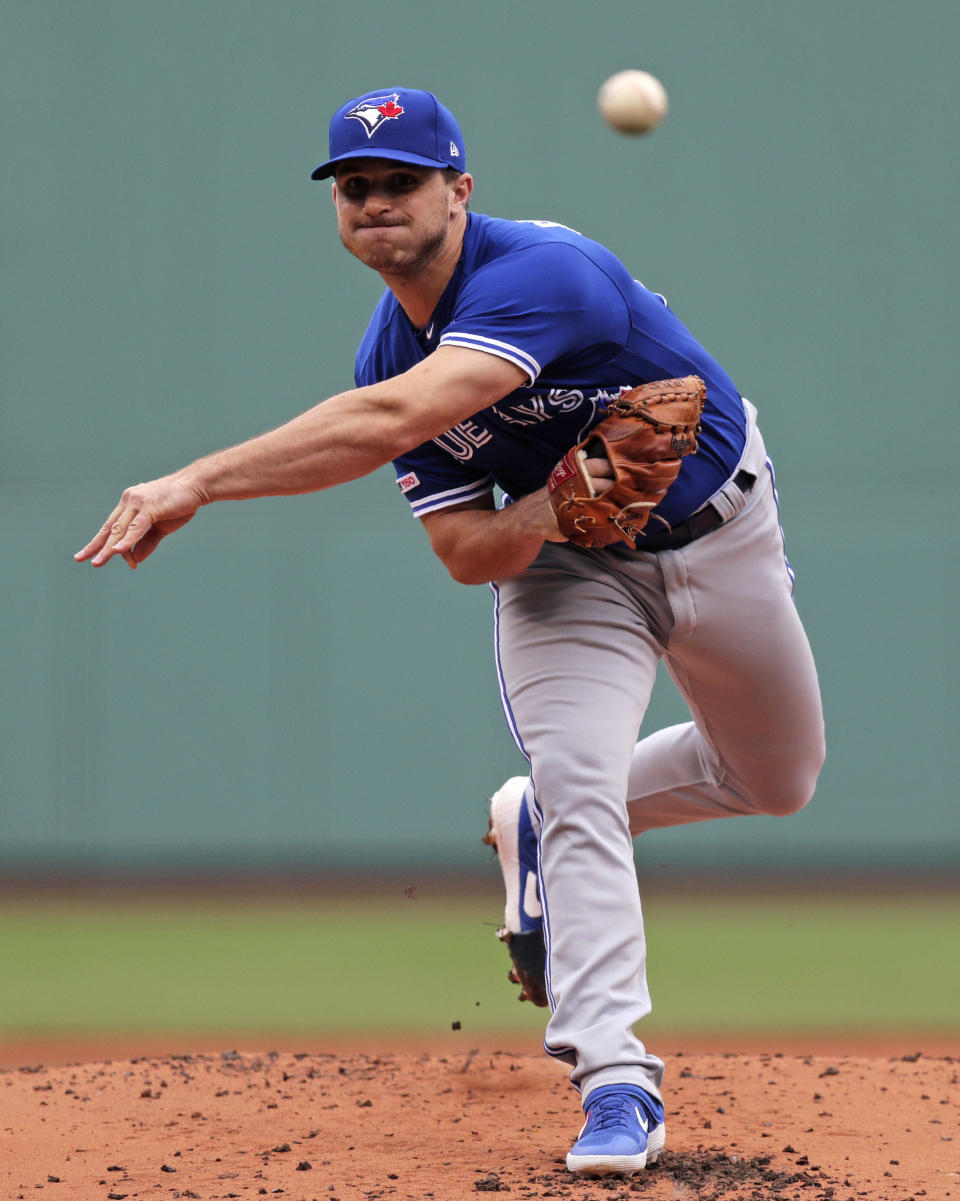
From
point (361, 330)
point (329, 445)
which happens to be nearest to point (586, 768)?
point (329, 445)

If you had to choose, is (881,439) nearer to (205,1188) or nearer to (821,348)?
(821,348)

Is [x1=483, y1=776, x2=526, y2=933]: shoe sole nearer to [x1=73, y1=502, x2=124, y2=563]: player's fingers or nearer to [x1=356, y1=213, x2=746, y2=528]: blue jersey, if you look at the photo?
[x1=356, y1=213, x2=746, y2=528]: blue jersey

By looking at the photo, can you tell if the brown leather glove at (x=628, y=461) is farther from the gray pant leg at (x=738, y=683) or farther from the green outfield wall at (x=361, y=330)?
the green outfield wall at (x=361, y=330)

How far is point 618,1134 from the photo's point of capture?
2.50m

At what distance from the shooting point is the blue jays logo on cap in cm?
266

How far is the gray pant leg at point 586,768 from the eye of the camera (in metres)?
2.62

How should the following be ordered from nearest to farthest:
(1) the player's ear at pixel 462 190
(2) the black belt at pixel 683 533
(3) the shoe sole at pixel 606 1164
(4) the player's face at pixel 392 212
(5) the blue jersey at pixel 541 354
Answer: (3) the shoe sole at pixel 606 1164
(5) the blue jersey at pixel 541 354
(4) the player's face at pixel 392 212
(1) the player's ear at pixel 462 190
(2) the black belt at pixel 683 533

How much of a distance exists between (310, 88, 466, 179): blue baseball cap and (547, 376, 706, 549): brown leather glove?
0.57 meters

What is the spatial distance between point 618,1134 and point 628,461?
118cm

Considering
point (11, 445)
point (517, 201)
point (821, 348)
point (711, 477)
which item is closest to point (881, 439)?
point (821, 348)

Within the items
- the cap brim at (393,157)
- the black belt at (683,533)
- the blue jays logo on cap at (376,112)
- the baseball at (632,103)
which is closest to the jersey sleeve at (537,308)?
the cap brim at (393,157)

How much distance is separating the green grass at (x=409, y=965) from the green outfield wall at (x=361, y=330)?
634mm

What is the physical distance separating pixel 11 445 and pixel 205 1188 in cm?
597

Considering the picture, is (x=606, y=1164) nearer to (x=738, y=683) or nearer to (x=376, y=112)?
(x=738, y=683)
